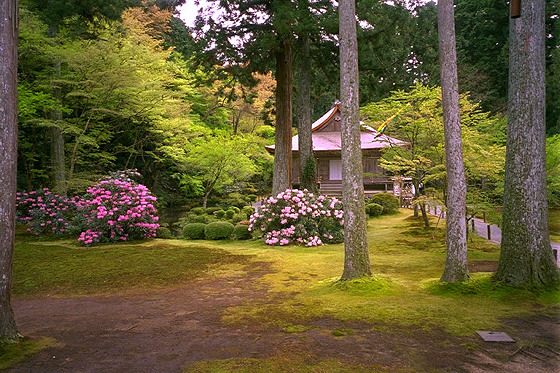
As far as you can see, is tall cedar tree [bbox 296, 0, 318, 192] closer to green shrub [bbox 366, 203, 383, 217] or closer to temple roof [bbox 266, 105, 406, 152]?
green shrub [bbox 366, 203, 383, 217]

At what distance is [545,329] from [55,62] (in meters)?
15.2

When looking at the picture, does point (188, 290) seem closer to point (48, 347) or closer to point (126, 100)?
point (48, 347)

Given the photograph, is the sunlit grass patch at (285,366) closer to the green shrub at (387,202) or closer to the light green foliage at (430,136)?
the light green foliage at (430,136)

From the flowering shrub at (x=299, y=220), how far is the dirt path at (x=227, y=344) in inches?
234

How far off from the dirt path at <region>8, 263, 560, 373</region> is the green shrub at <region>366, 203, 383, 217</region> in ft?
45.1

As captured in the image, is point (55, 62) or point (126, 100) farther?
point (126, 100)

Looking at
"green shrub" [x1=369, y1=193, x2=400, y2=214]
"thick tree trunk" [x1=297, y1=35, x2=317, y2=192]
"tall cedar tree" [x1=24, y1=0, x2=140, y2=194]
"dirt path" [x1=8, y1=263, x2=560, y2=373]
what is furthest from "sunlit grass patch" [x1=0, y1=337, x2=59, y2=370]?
"green shrub" [x1=369, y1=193, x2=400, y2=214]

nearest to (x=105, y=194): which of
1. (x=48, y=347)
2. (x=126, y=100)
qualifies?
(x=126, y=100)

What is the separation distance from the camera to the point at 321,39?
13.5m

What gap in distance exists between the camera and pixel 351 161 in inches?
234

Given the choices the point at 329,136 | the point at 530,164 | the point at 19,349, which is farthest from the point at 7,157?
the point at 329,136

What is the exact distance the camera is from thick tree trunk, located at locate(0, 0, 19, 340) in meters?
3.86

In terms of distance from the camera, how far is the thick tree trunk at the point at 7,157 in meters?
3.86

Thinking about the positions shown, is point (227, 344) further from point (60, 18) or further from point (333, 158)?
point (333, 158)
